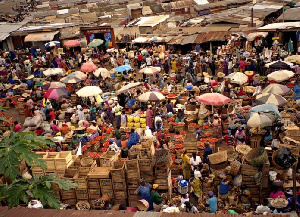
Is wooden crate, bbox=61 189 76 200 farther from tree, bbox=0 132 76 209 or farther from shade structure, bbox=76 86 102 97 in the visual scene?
shade structure, bbox=76 86 102 97

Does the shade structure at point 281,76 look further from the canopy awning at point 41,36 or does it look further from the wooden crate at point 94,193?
the canopy awning at point 41,36

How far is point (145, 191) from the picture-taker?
33.0ft

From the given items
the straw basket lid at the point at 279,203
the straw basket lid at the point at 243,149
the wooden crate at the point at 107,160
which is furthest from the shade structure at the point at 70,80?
the straw basket lid at the point at 279,203

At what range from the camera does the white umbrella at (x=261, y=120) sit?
12.2m

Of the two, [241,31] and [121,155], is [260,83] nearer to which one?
[241,31]

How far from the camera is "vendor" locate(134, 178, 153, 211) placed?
10086 mm

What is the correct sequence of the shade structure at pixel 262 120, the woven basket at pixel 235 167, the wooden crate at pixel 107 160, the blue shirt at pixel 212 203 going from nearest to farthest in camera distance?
the blue shirt at pixel 212 203
the woven basket at pixel 235 167
the wooden crate at pixel 107 160
the shade structure at pixel 262 120

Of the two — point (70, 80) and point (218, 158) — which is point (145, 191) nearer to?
point (218, 158)

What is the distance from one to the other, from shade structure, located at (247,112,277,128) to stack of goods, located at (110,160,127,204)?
15.1ft

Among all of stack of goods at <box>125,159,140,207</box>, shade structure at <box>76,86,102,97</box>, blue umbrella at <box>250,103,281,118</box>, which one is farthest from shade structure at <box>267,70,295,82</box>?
stack of goods at <box>125,159,140,207</box>

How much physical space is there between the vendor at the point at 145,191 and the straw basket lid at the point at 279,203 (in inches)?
126

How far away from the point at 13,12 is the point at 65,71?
1326 inches

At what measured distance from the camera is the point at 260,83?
62.6ft

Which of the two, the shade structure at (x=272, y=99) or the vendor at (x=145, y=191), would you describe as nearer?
the vendor at (x=145, y=191)
